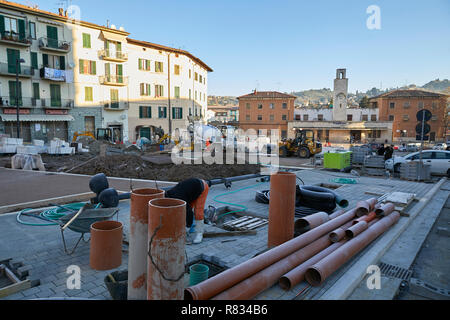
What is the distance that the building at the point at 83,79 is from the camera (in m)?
29.3

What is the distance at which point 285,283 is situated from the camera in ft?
13.3

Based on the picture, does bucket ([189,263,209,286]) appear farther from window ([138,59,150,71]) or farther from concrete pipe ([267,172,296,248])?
window ([138,59,150,71])

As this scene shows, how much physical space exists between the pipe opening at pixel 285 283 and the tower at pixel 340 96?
180 feet

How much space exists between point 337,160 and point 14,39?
30.8 meters

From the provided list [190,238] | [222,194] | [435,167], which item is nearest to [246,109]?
[435,167]

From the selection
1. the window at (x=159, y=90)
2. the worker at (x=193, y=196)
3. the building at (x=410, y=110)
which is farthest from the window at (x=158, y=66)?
the building at (x=410, y=110)

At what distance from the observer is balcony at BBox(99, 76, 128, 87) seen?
117 ft

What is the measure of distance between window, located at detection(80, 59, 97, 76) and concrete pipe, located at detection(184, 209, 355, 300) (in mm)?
35433

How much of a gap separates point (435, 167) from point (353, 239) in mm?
13203

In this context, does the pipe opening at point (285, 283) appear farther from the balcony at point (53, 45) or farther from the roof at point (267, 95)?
the roof at point (267, 95)

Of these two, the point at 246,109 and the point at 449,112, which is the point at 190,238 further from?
the point at 449,112

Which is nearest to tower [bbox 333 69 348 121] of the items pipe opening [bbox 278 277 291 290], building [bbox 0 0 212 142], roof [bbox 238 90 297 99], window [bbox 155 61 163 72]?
roof [bbox 238 90 297 99]

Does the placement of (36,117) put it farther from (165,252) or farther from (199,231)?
(165,252)
